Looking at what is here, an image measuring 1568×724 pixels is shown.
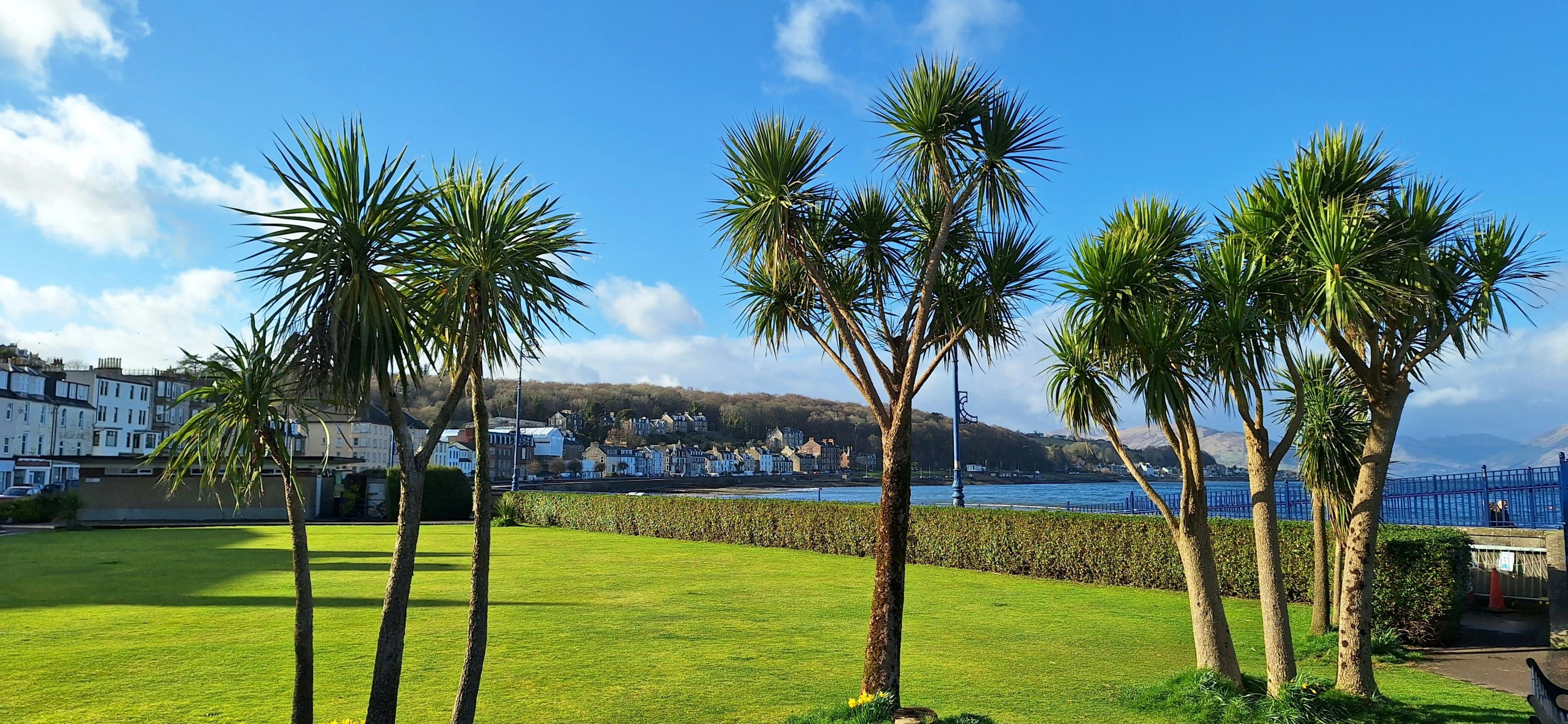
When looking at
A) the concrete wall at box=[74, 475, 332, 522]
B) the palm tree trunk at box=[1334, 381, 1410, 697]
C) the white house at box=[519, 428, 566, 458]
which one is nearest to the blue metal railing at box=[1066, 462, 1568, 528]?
the palm tree trunk at box=[1334, 381, 1410, 697]

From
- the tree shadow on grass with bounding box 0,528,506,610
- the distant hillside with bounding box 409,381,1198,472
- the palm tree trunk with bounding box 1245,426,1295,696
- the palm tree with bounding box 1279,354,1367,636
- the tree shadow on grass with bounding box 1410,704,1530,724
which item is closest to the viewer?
the tree shadow on grass with bounding box 1410,704,1530,724

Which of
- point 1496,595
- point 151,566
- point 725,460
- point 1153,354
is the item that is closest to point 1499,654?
point 1496,595

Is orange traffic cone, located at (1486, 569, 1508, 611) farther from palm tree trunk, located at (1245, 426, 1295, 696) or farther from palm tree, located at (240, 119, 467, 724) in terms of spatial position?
palm tree, located at (240, 119, 467, 724)

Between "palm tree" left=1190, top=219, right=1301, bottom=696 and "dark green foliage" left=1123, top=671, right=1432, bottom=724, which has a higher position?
"palm tree" left=1190, top=219, right=1301, bottom=696

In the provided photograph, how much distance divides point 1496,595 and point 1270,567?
7461mm

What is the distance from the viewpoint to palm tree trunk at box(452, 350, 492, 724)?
18.0ft

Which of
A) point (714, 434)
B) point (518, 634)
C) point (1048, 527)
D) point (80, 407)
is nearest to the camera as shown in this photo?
point (518, 634)

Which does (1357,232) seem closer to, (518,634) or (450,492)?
(518,634)

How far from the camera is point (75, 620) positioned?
12.0 metres

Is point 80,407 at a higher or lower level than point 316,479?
higher

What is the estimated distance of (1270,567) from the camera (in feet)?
26.4

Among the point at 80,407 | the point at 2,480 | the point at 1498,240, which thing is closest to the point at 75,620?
the point at 1498,240

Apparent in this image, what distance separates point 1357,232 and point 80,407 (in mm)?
81151

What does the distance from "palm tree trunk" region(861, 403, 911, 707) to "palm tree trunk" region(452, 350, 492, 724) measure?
8.94 ft
